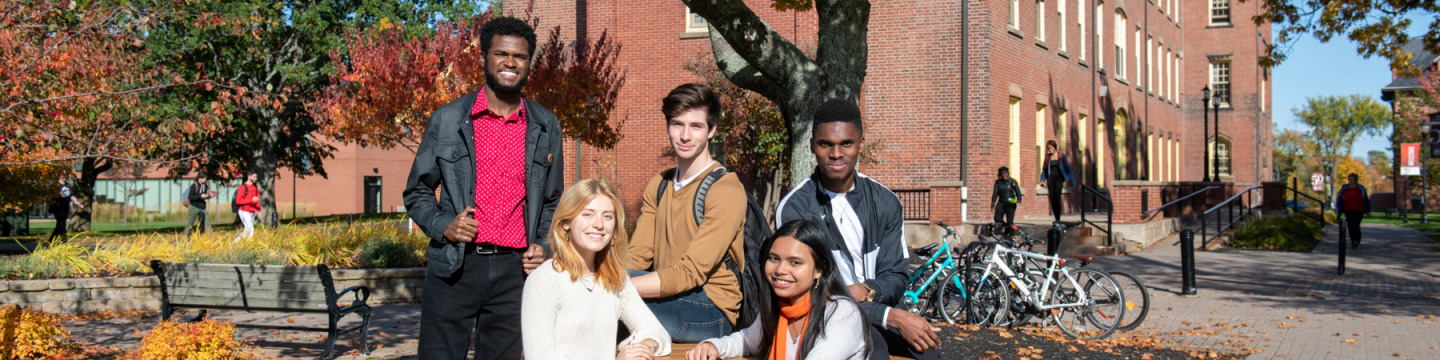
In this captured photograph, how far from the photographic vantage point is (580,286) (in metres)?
3.11

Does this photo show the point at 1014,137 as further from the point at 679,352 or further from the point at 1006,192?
the point at 679,352

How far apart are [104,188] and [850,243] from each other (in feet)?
225

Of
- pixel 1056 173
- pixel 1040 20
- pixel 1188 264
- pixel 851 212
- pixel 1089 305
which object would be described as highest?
pixel 1040 20

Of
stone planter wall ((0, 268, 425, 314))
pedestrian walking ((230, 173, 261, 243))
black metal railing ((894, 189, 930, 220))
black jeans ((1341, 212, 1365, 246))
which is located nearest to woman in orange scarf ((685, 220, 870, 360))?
stone planter wall ((0, 268, 425, 314))

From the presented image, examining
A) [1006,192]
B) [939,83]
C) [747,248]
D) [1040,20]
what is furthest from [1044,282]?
[1040,20]

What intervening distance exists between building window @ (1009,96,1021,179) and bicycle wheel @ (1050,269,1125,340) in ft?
46.3

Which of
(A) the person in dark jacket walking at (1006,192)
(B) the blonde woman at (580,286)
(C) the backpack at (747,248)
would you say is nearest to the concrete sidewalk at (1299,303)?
(A) the person in dark jacket walking at (1006,192)

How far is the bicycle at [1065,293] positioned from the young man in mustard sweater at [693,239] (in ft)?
19.0

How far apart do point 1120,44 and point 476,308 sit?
103 feet

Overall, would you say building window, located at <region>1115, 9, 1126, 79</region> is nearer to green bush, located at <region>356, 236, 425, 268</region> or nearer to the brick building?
the brick building

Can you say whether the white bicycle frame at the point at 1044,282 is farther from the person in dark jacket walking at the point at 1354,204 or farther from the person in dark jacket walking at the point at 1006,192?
the person in dark jacket walking at the point at 1354,204

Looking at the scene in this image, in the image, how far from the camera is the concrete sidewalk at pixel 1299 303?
27.3 feet

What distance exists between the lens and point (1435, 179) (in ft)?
120

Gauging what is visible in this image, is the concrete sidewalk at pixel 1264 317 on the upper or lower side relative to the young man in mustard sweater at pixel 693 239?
lower
